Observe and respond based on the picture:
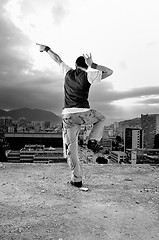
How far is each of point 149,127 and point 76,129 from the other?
21768mm

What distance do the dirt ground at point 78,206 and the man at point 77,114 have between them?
0.46m

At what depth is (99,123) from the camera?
3.89 metres

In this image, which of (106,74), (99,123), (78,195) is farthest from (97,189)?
(106,74)

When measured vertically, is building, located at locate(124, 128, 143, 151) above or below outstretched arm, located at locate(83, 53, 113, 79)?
below

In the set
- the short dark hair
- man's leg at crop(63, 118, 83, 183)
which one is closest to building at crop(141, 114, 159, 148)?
man's leg at crop(63, 118, 83, 183)

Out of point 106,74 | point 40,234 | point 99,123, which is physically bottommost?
point 40,234

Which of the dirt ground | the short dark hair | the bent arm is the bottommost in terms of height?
the dirt ground

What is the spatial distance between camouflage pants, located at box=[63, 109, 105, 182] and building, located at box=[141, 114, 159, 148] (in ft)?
61.7

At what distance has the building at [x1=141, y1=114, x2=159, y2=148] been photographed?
22.9 meters

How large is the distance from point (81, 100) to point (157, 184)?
5.81 feet

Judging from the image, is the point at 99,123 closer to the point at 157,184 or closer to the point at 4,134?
the point at 157,184

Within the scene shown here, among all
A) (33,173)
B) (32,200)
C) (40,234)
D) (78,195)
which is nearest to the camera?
(40,234)

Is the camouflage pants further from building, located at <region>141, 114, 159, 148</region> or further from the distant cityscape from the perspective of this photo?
building, located at <region>141, 114, 159, 148</region>

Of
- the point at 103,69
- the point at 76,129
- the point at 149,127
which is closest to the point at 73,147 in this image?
the point at 76,129
